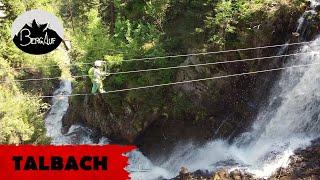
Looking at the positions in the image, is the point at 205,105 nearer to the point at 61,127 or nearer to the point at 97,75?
the point at 97,75

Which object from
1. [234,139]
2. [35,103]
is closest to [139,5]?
[35,103]

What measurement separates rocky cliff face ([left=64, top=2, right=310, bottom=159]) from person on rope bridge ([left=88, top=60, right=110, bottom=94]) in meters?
0.65

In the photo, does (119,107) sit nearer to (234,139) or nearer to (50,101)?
(234,139)

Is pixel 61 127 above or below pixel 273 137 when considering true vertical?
below

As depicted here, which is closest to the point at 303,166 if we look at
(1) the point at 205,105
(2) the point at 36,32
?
(1) the point at 205,105

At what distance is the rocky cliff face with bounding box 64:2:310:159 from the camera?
1609cm

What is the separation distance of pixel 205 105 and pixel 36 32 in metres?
6.95

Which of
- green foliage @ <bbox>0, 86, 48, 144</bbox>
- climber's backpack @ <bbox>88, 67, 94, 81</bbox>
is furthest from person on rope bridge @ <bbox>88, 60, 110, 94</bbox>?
green foliage @ <bbox>0, 86, 48, 144</bbox>

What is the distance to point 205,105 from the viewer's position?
17.1 meters

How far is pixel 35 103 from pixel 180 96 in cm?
584

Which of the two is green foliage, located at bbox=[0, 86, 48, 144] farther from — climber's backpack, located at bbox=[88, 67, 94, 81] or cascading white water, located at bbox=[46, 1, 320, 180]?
cascading white water, located at bbox=[46, 1, 320, 180]

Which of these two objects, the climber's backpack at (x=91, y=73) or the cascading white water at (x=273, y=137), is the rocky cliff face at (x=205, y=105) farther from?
the climber's backpack at (x=91, y=73)

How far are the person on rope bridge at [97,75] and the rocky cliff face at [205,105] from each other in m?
0.65

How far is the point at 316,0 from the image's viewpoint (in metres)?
15.8
